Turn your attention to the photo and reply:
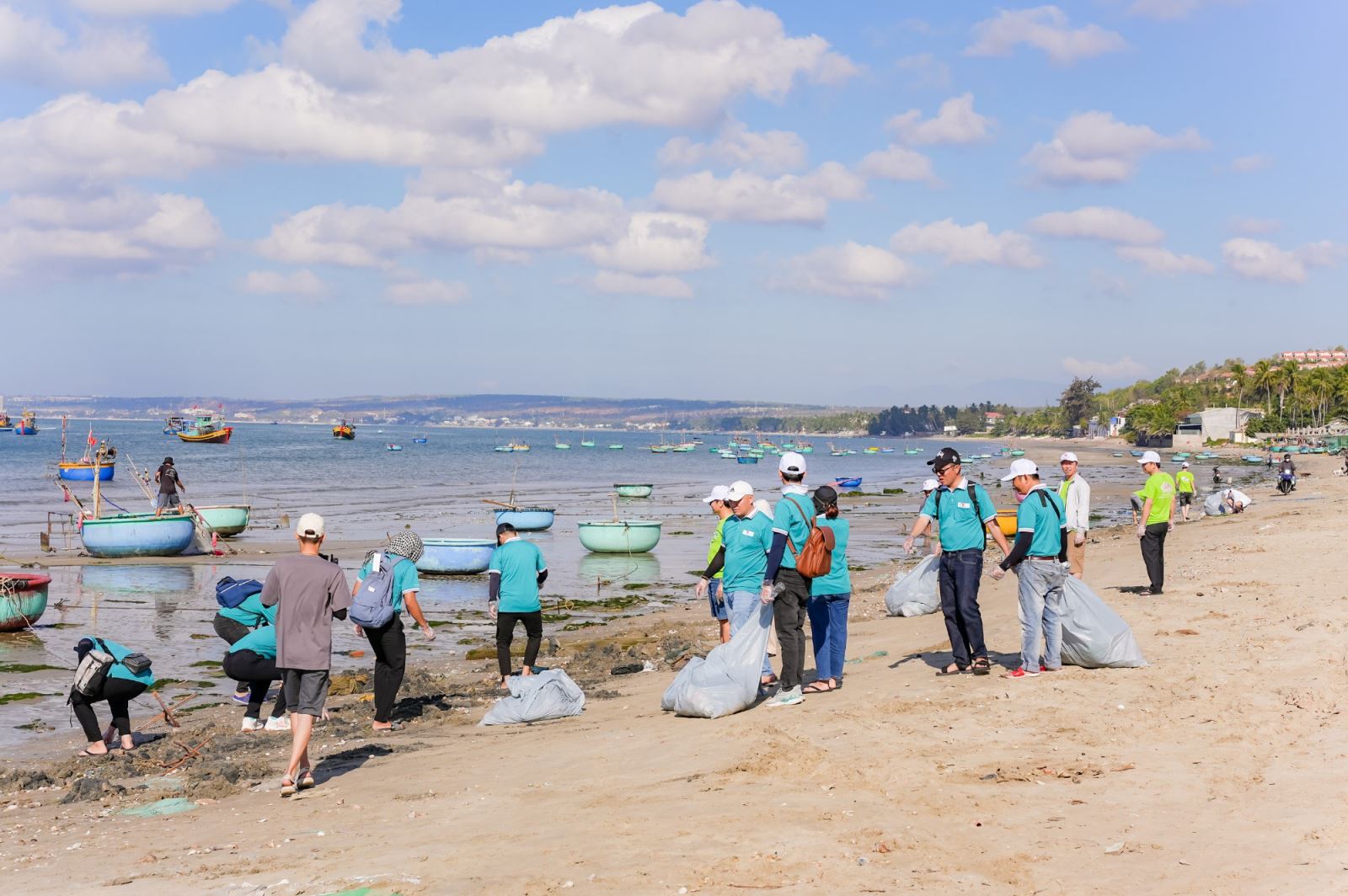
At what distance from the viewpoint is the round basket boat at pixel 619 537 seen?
3291cm

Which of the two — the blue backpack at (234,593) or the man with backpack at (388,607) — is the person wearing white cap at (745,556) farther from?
the blue backpack at (234,593)

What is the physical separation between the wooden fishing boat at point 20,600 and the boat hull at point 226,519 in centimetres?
1659

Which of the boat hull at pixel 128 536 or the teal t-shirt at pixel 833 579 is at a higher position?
the teal t-shirt at pixel 833 579

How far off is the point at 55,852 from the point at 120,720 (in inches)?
132

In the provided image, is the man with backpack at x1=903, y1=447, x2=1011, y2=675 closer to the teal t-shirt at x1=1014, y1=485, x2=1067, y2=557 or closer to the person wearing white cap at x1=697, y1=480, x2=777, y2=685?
the teal t-shirt at x1=1014, y1=485, x2=1067, y2=557

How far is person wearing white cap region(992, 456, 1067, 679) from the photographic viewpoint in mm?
9852

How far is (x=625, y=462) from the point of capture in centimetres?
12988

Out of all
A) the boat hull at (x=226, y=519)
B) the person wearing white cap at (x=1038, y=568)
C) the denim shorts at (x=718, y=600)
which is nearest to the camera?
the person wearing white cap at (x=1038, y=568)

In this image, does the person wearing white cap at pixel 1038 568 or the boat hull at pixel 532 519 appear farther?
the boat hull at pixel 532 519

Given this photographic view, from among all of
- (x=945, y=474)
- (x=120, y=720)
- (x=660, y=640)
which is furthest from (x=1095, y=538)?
(x=120, y=720)

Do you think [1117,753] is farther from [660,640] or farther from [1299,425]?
[1299,425]

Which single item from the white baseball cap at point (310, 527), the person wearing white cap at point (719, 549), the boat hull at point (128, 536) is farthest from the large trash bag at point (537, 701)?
the boat hull at point (128, 536)

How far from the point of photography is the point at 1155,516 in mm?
14242

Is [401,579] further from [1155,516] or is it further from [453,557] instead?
[453,557]
